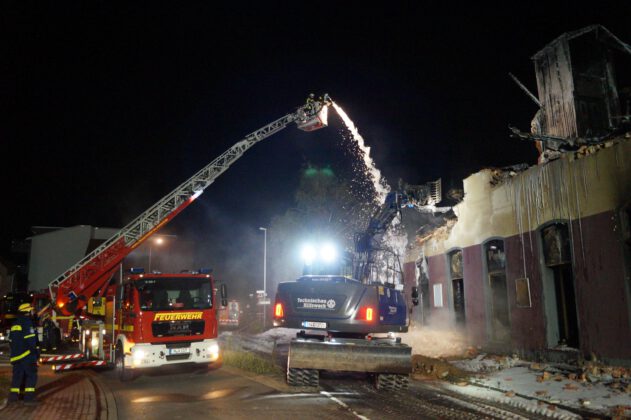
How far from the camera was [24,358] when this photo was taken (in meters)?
8.17

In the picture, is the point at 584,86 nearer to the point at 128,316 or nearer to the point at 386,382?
the point at 386,382

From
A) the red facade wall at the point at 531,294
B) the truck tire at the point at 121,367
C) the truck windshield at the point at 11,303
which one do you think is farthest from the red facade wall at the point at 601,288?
the truck windshield at the point at 11,303

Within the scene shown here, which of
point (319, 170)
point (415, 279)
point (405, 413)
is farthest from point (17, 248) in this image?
point (405, 413)

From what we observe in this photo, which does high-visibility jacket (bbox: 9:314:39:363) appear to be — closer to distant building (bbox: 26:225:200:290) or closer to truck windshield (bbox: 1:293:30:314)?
truck windshield (bbox: 1:293:30:314)

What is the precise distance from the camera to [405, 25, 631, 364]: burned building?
11.1 meters

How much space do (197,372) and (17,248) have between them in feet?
160

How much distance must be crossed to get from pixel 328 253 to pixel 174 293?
12.7 ft

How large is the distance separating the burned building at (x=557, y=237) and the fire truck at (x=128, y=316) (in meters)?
8.56

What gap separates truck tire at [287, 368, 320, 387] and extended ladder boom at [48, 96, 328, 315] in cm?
870

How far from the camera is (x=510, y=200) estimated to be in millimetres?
14492

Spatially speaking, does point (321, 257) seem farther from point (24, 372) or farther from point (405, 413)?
point (24, 372)

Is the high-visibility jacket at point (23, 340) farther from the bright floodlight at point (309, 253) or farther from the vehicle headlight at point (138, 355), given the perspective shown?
the bright floodlight at point (309, 253)

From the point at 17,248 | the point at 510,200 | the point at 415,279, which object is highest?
the point at 17,248

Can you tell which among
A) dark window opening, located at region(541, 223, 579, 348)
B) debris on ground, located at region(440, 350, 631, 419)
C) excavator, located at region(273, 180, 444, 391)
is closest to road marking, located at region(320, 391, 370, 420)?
excavator, located at region(273, 180, 444, 391)
